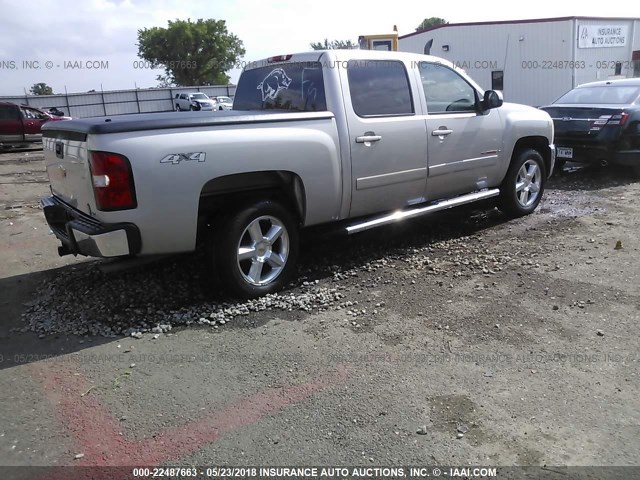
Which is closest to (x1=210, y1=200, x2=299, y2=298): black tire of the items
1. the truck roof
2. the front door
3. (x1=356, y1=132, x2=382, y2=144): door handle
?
(x1=356, y1=132, x2=382, y2=144): door handle

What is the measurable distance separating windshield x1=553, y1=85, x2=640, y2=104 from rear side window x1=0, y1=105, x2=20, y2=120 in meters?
17.3

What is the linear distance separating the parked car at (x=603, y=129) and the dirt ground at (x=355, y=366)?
3633 millimetres

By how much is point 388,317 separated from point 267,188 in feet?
4.87

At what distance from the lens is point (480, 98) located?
6.17m

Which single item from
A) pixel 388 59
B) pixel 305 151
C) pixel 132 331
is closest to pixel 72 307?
pixel 132 331

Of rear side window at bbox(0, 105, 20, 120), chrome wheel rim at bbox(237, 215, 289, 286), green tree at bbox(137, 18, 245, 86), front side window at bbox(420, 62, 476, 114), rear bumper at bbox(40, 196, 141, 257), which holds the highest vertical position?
green tree at bbox(137, 18, 245, 86)

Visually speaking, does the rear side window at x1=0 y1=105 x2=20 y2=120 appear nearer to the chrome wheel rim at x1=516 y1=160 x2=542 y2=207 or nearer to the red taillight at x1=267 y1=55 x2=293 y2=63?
the red taillight at x1=267 y1=55 x2=293 y2=63

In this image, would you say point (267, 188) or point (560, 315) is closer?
point (560, 315)

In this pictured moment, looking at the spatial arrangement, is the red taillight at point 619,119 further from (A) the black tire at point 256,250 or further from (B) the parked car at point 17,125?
(B) the parked car at point 17,125

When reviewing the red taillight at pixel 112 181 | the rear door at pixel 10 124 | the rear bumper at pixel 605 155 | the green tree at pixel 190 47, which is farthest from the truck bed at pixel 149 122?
the green tree at pixel 190 47

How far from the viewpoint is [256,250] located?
4.57 metres

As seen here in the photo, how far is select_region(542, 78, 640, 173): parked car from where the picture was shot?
888cm

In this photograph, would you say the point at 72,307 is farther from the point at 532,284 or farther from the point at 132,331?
the point at 532,284

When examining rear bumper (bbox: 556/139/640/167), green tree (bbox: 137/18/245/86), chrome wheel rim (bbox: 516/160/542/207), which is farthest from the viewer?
green tree (bbox: 137/18/245/86)
